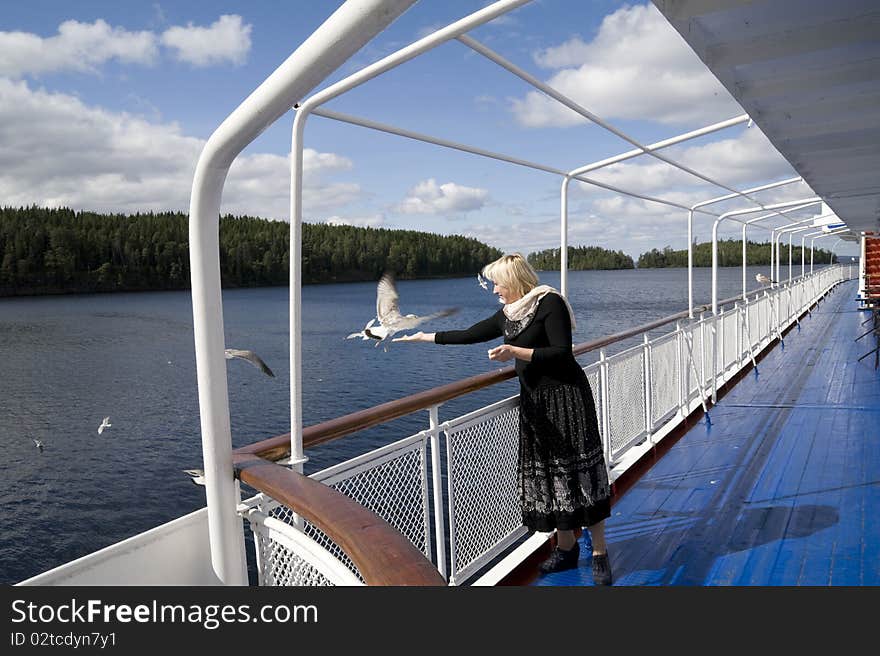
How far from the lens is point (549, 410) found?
248 centimetres

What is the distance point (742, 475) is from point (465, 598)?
326cm

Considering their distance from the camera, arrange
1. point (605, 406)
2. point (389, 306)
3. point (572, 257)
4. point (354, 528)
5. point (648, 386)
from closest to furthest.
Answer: point (354, 528)
point (389, 306)
point (605, 406)
point (572, 257)
point (648, 386)

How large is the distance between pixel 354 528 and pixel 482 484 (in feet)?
5.29

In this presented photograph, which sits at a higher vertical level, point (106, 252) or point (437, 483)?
point (106, 252)

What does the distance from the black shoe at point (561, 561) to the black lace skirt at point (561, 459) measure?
222 millimetres

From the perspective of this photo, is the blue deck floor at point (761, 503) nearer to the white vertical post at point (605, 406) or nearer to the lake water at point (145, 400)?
the white vertical post at point (605, 406)

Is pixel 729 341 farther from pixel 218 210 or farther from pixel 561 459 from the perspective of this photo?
pixel 218 210

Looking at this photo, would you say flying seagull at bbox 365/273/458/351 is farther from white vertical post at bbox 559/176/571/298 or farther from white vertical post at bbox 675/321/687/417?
white vertical post at bbox 675/321/687/417

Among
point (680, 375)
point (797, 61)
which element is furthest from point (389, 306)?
point (680, 375)

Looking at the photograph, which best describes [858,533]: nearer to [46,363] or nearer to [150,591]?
[150,591]

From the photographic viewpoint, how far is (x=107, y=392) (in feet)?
81.1

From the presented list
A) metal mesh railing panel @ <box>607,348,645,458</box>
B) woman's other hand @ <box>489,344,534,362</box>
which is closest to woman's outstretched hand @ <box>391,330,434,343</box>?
woman's other hand @ <box>489,344,534,362</box>

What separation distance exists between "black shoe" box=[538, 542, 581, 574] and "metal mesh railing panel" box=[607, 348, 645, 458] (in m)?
1.19

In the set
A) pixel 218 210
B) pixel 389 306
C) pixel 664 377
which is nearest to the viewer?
pixel 218 210
